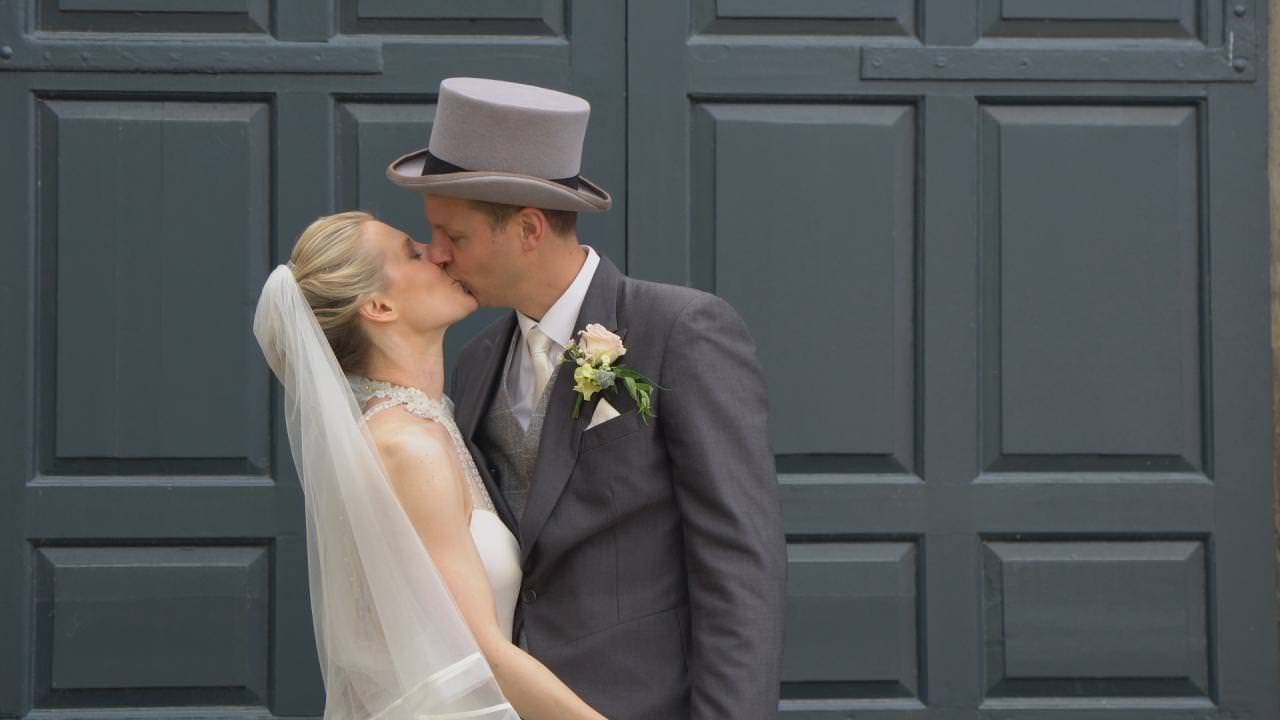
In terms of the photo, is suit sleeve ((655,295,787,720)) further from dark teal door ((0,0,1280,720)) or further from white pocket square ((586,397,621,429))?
dark teal door ((0,0,1280,720))

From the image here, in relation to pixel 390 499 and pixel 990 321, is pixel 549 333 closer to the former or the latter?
pixel 390 499

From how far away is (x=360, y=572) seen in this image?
304 centimetres

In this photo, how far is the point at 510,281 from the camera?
316cm

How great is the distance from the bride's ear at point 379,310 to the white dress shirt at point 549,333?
25 cm

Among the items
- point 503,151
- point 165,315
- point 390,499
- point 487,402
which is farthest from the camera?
point 165,315

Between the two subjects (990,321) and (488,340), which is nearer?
(488,340)

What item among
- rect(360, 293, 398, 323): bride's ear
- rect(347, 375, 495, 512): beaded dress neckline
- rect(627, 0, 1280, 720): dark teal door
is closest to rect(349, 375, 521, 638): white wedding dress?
rect(347, 375, 495, 512): beaded dress neckline

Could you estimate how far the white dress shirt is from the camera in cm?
318

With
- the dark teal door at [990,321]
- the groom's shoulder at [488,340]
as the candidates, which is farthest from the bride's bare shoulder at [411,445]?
the dark teal door at [990,321]

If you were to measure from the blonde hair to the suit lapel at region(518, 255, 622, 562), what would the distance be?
14.8 inches

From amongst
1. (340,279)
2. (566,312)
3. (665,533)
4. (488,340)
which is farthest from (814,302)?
(340,279)

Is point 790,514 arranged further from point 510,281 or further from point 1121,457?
point 510,281

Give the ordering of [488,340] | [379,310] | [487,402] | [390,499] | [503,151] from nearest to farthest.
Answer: [390,499] < [503,151] < [379,310] < [487,402] < [488,340]

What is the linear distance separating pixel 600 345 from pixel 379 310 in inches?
17.5
